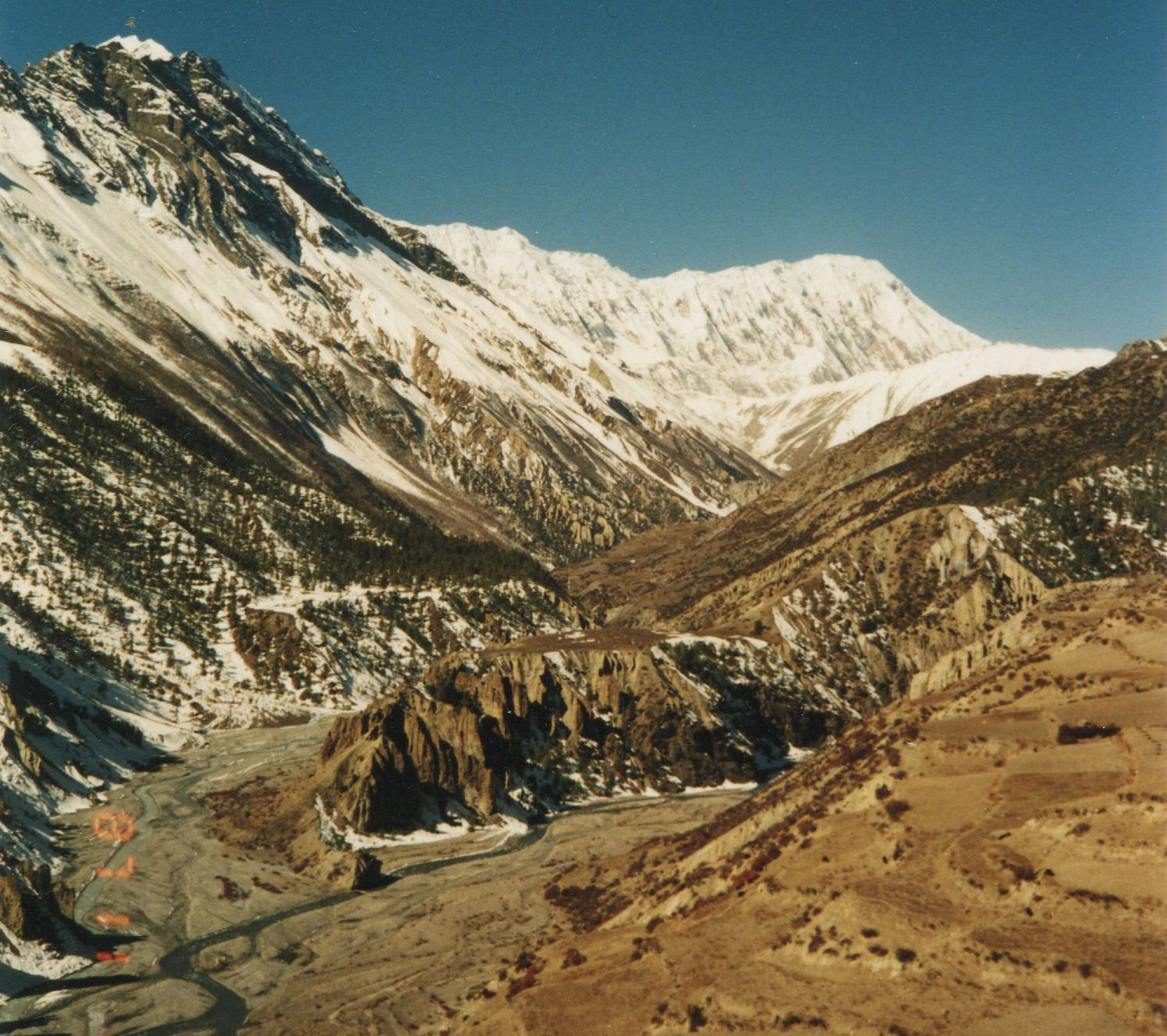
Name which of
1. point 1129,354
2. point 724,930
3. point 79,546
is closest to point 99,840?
point 724,930

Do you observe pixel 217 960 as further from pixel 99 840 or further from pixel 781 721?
pixel 781 721

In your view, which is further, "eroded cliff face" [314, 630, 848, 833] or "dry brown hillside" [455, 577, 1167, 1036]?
"eroded cliff face" [314, 630, 848, 833]

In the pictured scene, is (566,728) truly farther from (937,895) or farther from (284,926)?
(937,895)

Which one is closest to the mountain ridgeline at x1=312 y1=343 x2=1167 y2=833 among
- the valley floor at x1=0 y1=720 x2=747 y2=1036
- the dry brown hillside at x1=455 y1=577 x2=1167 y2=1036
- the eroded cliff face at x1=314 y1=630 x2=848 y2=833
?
the eroded cliff face at x1=314 y1=630 x2=848 y2=833

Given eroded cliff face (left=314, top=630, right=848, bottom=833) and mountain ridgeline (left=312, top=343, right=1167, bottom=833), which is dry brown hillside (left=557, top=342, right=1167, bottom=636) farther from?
eroded cliff face (left=314, top=630, right=848, bottom=833)

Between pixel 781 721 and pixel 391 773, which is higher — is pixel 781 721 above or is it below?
below

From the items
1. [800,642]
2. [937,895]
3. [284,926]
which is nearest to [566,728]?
[800,642]

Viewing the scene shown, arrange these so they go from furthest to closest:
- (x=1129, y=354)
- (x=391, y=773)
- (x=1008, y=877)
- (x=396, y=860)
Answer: (x=1129, y=354) < (x=391, y=773) < (x=396, y=860) < (x=1008, y=877)
